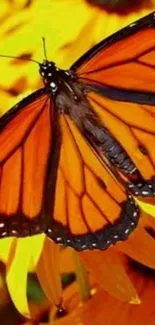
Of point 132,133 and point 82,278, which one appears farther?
point 82,278

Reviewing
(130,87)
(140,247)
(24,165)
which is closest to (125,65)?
(130,87)

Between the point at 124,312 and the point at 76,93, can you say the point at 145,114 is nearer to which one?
the point at 76,93

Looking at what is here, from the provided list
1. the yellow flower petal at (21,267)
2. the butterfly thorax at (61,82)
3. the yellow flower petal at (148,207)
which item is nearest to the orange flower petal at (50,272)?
the yellow flower petal at (21,267)

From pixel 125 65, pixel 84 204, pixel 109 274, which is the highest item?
pixel 125 65

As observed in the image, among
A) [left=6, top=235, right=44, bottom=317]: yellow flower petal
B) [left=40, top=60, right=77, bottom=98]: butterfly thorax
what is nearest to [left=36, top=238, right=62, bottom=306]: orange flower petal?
[left=6, top=235, right=44, bottom=317]: yellow flower petal

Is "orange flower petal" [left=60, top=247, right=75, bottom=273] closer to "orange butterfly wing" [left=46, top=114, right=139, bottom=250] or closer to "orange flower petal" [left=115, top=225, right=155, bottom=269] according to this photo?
"orange flower petal" [left=115, top=225, right=155, bottom=269]

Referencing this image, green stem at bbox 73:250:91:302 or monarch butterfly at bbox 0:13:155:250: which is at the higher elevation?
monarch butterfly at bbox 0:13:155:250

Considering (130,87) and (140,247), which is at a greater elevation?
(130,87)

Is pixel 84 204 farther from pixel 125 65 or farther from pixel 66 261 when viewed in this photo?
pixel 66 261
